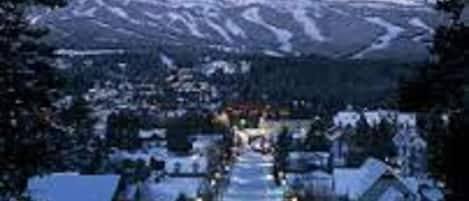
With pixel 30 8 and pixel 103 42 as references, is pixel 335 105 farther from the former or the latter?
pixel 30 8

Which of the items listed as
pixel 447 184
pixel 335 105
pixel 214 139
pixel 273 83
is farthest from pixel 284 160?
pixel 447 184

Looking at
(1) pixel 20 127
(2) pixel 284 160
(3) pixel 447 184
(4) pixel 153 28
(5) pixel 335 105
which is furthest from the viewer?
(4) pixel 153 28

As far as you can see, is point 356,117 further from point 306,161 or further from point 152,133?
point 306,161

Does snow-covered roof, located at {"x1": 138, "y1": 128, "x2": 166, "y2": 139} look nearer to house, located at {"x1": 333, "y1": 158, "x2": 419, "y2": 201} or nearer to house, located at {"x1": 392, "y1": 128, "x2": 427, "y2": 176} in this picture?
house, located at {"x1": 333, "y1": 158, "x2": 419, "y2": 201}

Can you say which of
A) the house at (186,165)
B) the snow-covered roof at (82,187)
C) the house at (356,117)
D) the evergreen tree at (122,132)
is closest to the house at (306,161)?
the house at (356,117)

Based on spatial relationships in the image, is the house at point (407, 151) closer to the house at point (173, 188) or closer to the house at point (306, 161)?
the house at point (173, 188)

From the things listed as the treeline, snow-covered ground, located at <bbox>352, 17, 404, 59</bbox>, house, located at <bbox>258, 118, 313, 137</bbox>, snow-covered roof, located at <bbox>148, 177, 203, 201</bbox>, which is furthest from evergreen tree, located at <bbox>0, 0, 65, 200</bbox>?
snow-covered ground, located at <bbox>352, 17, 404, 59</bbox>
